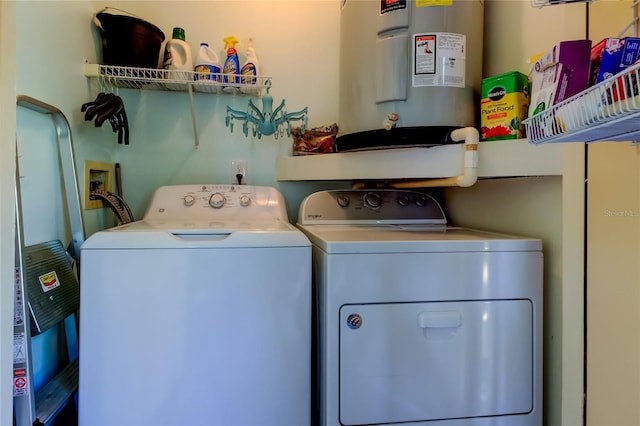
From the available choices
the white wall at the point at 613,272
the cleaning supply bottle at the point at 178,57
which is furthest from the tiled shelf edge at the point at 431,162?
the cleaning supply bottle at the point at 178,57

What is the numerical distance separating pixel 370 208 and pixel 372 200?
0.15 feet

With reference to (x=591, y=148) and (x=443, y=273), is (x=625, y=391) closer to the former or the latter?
(x=443, y=273)

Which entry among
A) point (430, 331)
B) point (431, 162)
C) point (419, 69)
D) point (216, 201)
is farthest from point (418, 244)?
point (216, 201)

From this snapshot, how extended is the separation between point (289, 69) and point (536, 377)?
5.63 ft

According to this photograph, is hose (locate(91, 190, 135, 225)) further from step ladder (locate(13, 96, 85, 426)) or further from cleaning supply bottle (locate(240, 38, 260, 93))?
cleaning supply bottle (locate(240, 38, 260, 93))

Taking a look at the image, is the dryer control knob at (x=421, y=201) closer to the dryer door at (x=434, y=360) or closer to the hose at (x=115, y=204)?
the dryer door at (x=434, y=360)

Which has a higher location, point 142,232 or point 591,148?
point 591,148

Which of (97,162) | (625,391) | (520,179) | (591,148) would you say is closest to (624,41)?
(591,148)

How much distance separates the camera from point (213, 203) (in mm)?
1754

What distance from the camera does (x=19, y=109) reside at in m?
1.15

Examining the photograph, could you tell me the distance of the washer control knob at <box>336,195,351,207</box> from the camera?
5.81ft

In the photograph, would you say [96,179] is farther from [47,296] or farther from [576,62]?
[576,62]

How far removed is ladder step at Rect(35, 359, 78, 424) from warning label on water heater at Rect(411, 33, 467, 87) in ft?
4.82

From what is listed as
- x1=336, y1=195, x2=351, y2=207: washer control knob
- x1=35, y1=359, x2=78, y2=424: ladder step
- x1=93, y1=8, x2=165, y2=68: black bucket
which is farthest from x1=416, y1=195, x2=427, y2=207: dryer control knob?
x1=35, y1=359, x2=78, y2=424: ladder step
